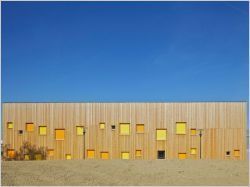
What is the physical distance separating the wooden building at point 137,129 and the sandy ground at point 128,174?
706 centimetres

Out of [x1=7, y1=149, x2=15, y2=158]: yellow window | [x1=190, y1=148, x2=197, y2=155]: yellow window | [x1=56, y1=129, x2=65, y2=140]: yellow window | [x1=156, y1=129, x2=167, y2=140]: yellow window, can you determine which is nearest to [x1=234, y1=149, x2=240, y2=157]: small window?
[x1=190, y1=148, x2=197, y2=155]: yellow window

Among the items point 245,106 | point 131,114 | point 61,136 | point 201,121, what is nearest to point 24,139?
point 61,136

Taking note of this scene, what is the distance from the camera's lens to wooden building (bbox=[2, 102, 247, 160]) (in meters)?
24.8

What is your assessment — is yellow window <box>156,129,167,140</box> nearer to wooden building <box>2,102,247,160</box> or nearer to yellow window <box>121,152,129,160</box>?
wooden building <box>2,102,247,160</box>

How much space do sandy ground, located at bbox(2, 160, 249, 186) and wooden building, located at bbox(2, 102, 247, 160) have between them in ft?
23.2

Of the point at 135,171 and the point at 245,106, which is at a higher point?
the point at 245,106

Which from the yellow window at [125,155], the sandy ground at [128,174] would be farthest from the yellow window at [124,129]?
the sandy ground at [128,174]

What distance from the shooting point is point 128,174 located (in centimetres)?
1417

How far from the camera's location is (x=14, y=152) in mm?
25750

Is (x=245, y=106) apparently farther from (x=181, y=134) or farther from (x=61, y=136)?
(x=61, y=136)

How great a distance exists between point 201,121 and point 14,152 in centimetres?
1508

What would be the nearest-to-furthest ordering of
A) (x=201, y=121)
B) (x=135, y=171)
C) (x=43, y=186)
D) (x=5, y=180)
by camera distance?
(x=43, y=186), (x=5, y=180), (x=135, y=171), (x=201, y=121)

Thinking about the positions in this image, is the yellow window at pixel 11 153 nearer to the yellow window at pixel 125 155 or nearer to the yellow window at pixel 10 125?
the yellow window at pixel 10 125

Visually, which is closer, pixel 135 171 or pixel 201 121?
pixel 135 171
